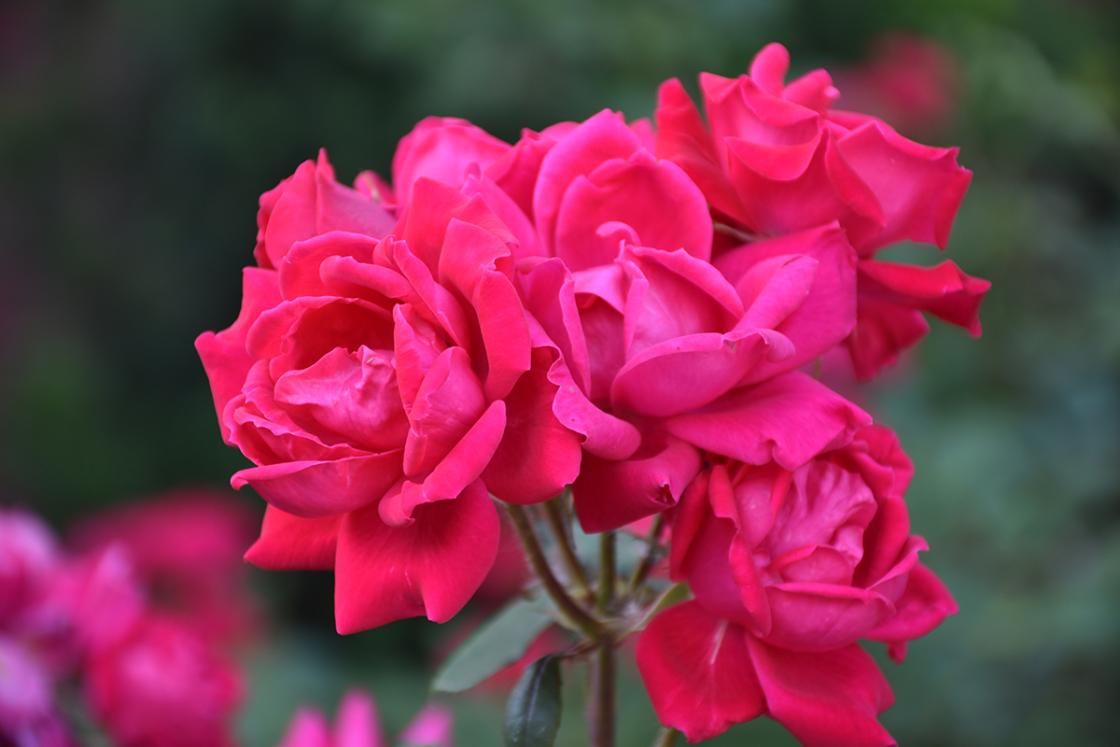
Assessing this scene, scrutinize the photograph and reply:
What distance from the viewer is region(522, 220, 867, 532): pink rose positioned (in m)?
0.60

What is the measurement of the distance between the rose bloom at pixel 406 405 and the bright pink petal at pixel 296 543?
1 cm

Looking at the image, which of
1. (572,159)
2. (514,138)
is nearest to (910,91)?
(514,138)

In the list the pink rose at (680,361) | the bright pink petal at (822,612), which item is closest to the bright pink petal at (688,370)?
the pink rose at (680,361)

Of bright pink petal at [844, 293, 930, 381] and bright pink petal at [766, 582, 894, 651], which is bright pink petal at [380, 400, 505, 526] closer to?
bright pink petal at [766, 582, 894, 651]

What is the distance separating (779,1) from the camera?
8.62ft

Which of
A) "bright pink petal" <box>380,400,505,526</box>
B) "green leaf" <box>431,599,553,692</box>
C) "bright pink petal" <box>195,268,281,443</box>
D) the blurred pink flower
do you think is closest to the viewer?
"bright pink petal" <box>380,400,505,526</box>

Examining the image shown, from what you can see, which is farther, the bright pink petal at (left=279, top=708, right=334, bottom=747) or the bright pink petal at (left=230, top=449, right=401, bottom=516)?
the bright pink petal at (left=279, top=708, right=334, bottom=747)

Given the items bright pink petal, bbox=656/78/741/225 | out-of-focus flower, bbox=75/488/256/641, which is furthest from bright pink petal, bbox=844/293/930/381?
out-of-focus flower, bbox=75/488/256/641

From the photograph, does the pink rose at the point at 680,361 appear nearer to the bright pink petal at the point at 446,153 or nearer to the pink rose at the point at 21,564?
the bright pink petal at the point at 446,153

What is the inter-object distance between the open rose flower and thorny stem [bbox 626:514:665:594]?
157mm

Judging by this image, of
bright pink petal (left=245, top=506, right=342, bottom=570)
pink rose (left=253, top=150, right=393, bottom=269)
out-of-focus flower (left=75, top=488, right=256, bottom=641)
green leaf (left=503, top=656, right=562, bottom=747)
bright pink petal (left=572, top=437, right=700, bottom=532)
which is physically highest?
pink rose (left=253, top=150, right=393, bottom=269)

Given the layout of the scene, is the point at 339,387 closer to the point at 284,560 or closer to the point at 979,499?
the point at 284,560

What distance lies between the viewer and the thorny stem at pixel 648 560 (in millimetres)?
746

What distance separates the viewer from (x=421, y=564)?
60 cm
